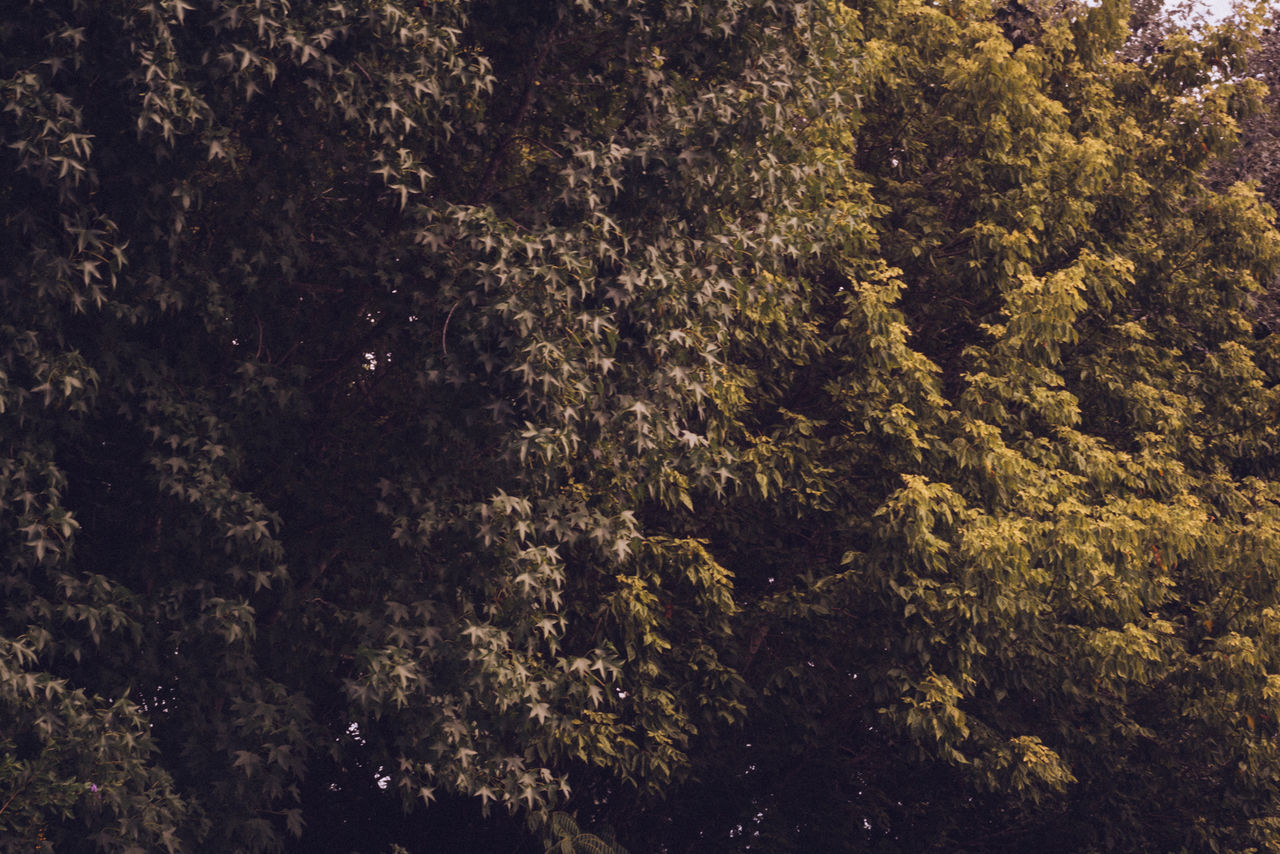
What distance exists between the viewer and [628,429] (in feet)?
26.5

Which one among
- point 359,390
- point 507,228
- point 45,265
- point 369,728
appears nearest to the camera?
point 45,265

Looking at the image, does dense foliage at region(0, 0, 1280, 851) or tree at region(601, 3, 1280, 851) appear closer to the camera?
dense foliage at region(0, 0, 1280, 851)

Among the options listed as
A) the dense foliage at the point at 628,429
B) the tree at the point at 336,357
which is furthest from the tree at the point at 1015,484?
the tree at the point at 336,357

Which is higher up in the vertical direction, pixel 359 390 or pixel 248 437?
pixel 359 390

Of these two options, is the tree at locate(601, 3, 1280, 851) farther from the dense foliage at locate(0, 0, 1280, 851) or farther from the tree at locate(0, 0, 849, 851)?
the tree at locate(0, 0, 849, 851)

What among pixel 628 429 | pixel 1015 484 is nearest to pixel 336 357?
pixel 628 429

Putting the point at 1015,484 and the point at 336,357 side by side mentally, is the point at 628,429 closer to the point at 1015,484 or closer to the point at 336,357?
the point at 336,357

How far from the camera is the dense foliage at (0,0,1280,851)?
22.9 ft

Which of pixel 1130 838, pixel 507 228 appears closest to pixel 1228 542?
pixel 1130 838

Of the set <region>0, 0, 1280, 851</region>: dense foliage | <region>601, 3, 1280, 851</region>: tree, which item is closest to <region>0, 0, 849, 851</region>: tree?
<region>0, 0, 1280, 851</region>: dense foliage

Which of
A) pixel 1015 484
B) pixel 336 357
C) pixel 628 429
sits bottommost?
pixel 628 429

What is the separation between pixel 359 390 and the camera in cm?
902

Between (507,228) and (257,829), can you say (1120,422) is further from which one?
(257,829)

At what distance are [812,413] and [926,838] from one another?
4518 mm
